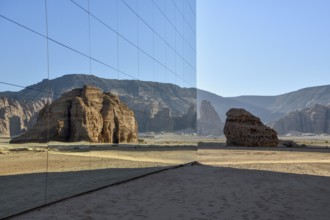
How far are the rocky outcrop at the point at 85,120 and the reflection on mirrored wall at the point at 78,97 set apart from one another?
27 mm

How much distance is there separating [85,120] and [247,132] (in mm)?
35840

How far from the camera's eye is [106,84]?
468 inches

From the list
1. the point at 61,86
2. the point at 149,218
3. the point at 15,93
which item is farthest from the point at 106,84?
the point at 149,218

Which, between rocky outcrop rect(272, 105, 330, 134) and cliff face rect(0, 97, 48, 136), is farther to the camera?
rocky outcrop rect(272, 105, 330, 134)

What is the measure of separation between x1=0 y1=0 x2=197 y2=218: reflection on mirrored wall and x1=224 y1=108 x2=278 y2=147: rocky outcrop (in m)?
27.4

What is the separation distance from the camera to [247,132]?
45000mm

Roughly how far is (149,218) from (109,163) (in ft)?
14.5

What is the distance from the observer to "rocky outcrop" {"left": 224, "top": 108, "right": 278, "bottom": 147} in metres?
44.9

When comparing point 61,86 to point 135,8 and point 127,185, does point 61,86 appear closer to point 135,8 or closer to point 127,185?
point 127,185

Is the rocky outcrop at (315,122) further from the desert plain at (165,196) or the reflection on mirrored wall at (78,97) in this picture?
the desert plain at (165,196)

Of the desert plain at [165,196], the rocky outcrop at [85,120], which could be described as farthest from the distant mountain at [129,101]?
the desert plain at [165,196]

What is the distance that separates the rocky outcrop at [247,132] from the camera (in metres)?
44.9

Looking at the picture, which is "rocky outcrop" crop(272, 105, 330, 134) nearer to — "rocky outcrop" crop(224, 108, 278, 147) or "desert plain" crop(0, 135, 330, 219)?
"rocky outcrop" crop(224, 108, 278, 147)

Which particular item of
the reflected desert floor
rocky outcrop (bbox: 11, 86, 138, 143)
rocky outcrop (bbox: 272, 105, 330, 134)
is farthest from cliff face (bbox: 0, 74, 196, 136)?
rocky outcrop (bbox: 272, 105, 330, 134)
